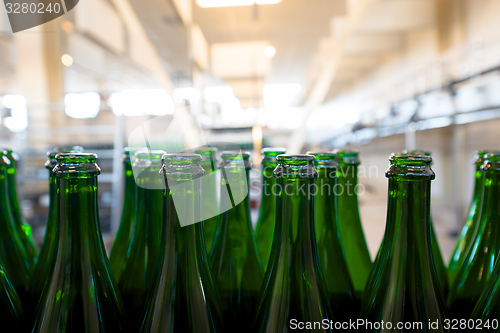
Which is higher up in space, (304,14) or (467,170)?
(304,14)

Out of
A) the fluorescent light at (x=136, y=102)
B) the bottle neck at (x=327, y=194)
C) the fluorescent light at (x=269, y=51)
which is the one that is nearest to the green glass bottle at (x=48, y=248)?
the bottle neck at (x=327, y=194)

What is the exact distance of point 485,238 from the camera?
33 cm

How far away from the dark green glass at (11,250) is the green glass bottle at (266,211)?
245mm

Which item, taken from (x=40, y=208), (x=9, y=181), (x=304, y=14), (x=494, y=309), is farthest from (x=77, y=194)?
(x=40, y=208)

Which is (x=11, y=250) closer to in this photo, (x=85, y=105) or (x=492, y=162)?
(x=492, y=162)

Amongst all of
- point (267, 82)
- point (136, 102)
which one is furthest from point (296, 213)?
point (267, 82)

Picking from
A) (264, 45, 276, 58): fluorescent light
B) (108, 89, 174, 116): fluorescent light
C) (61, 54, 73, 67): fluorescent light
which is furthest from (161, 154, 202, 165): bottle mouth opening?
(264, 45, 276, 58): fluorescent light

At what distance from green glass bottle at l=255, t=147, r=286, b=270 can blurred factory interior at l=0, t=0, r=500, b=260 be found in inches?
11.4

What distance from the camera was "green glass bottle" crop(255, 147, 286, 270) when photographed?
13.2 inches

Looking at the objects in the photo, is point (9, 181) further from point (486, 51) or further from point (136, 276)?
point (486, 51)

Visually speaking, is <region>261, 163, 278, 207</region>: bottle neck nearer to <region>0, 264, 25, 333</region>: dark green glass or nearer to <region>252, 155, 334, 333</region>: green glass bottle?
<region>252, 155, 334, 333</region>: green glass bottle

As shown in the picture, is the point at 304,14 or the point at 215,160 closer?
the point at 215,160

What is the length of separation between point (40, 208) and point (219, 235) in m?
2.35

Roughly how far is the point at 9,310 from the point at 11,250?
9 cm
